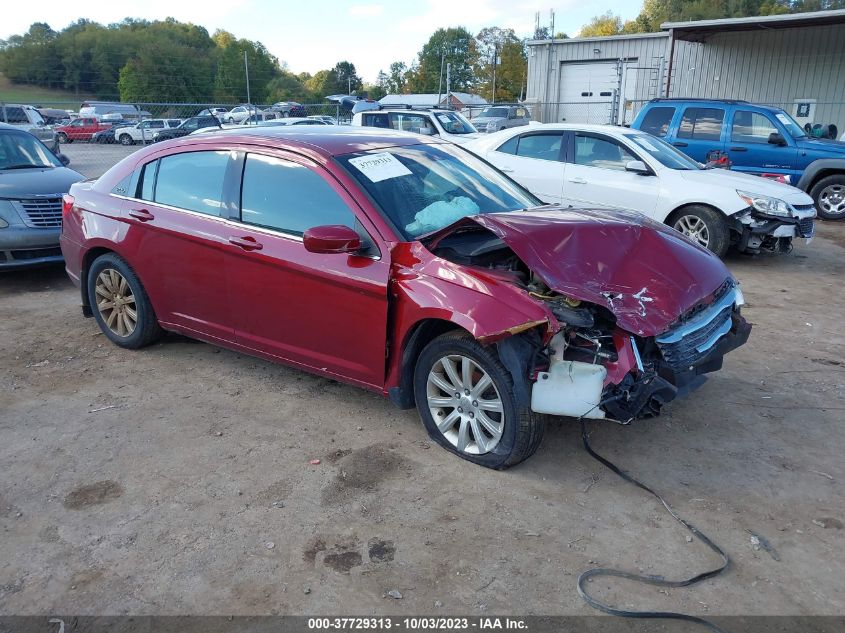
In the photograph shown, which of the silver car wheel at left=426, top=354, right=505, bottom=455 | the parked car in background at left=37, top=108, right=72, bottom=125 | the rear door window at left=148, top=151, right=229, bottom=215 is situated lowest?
the silver car wheel at left=426, top=354, right=505, bottom=455

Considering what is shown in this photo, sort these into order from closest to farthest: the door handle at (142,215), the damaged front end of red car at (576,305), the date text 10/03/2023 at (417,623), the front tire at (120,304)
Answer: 1. the date text 10/03/2023 at (417,623)
2. the damaged front end of red car at (576,305)
3. the door handle at (142,215)
4. the front tire at (120,304)

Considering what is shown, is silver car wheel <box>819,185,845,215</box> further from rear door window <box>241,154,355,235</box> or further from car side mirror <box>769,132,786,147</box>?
rear door window <box>241,154,355,235</box>

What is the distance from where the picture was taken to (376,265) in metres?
3.83

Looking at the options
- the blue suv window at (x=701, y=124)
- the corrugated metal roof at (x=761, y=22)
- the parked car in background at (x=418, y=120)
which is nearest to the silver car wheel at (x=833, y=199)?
the blue suv window at (x=701, y=124)

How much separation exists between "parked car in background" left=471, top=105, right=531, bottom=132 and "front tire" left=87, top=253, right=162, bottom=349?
19.8m

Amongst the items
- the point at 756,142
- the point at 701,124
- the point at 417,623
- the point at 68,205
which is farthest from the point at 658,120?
the point at 417,623

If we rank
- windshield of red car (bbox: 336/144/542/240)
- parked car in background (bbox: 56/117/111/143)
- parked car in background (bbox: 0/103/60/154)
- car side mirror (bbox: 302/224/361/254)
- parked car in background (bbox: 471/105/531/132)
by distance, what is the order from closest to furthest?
1. car side mirror (bbox: 302/224/361/254)
2. windshield of red car (bbox: 336/144/542/240)
3. parked car in background (bbox: 0/103/60/154)
4. parked car in background (bbox: 471/105/531/132)
5. parked car in background (bbox: 56/117/111/143)

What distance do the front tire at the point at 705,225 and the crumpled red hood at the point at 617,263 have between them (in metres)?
4.24

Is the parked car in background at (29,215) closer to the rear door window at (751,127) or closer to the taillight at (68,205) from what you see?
the taillight at (68,205)

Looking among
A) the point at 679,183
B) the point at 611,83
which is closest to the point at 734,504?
the point at 679,183

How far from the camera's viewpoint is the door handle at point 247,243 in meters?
4.30

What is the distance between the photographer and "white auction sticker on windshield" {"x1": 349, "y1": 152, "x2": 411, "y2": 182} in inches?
163

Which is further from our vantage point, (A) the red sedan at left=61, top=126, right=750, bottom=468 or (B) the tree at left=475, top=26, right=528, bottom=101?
(B) the tree at left=475, top=26, right=528, bottom=101

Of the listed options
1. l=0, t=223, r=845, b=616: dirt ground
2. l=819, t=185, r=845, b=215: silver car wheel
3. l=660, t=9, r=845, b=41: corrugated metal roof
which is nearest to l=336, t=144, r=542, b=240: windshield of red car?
l=0, t=223, r=845, b=616: dirt ground
